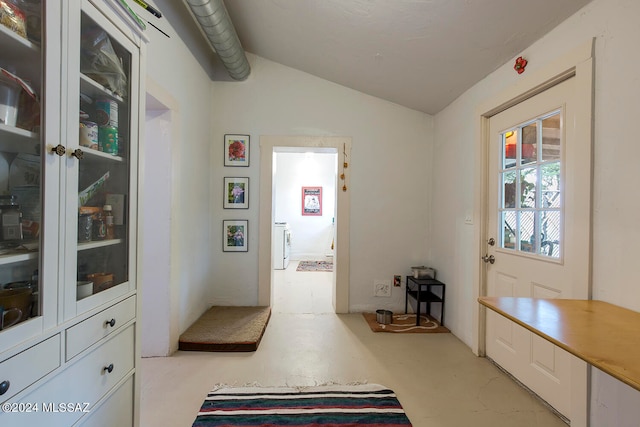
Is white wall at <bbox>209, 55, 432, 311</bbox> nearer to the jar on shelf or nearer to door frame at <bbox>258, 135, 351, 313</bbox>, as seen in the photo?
door frame at <bbox>258, 135, 351, 313</bbox>

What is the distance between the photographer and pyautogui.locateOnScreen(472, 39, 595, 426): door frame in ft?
4.52

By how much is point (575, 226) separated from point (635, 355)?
854mm

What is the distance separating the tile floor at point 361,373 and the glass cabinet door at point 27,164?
1.13m

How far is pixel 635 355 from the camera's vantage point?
2.62ft

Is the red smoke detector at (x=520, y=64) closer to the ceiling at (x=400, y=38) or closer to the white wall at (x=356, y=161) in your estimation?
the ceiling at (x=400, y=38)

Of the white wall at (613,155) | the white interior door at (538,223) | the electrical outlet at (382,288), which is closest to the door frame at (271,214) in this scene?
the electrical outlet at (382,288)

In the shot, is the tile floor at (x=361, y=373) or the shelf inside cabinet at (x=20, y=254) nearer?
the shelf inside cabinet at (x=20, y=254)

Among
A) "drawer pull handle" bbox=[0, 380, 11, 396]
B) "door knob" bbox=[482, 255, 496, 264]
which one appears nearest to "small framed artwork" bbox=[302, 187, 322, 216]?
"door knob" bbox=[482, 255, 496, 264]

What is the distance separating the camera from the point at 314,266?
19.3 ft

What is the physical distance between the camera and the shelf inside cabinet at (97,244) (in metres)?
0.98

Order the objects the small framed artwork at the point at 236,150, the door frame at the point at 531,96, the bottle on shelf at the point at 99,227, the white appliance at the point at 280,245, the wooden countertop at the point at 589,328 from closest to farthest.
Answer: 1. the wooden countertop at the point at 589,328
2. the bottle on shelf at the point at 99,227
3. the door frame at the point at 531,96
4. the small framed artwork at the point at 236,150
5. the white appliance at the point at 280,245

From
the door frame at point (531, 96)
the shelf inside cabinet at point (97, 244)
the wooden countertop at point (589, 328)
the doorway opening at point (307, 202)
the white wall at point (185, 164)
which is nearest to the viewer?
the wooden countertop at point (589, 328)

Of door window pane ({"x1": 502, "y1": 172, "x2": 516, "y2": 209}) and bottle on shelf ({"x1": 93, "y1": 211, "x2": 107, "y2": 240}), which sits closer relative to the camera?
bottle on shelf ({"x1": 93, "y1": 211, "x2": 107, "y2": 240})

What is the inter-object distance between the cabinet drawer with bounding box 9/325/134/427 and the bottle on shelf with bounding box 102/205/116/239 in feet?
1.33
